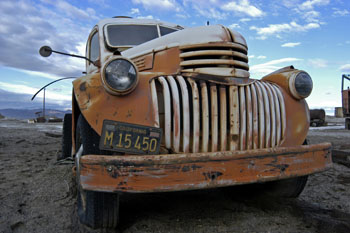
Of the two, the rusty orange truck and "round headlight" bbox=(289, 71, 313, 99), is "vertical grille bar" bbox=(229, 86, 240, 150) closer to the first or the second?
the rusty orange truck

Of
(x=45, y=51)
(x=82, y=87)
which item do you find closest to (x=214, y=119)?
(x=82, y=87)

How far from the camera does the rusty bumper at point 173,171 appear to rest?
1700 mm

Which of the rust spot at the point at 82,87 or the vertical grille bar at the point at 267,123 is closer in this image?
the rust spot at the point at 82,87

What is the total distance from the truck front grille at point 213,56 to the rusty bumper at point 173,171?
80cm

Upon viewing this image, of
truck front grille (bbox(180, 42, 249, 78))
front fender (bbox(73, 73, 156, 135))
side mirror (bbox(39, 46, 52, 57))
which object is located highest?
side mirror (bbox(39, 46, 52, 57))

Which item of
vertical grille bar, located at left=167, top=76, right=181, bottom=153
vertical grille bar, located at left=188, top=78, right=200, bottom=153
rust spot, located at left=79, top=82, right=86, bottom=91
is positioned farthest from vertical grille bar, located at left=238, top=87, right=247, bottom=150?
rust spot, located at left=79, top=82, right=86, bottom=91

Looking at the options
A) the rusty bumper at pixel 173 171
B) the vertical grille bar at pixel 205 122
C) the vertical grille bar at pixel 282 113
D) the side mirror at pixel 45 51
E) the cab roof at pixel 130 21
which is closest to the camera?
the rusty bumper at pixel 173 171

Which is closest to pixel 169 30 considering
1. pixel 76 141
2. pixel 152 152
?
pixel 76 141

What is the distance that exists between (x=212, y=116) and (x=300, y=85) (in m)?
1.00

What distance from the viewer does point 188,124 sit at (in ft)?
6.55

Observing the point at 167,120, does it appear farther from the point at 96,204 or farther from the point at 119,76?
the point at 96,204

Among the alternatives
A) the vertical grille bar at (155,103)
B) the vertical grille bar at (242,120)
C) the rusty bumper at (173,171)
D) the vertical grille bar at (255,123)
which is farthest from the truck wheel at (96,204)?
the vertical grille bar at (255,123)

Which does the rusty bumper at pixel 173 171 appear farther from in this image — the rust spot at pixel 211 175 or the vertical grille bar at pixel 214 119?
the vertical grille bar at pixel 214 119

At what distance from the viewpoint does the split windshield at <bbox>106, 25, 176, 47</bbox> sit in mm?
3674
